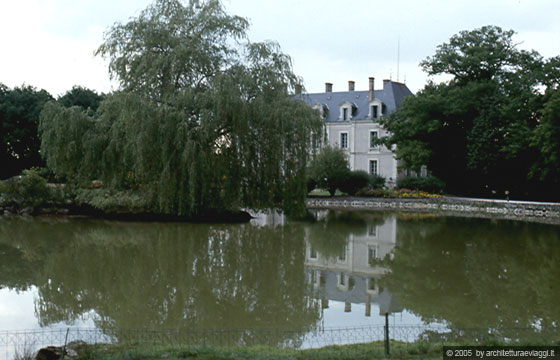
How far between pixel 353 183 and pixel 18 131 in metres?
22.8

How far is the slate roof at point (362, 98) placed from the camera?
151 feet

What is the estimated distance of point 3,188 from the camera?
2339 cm

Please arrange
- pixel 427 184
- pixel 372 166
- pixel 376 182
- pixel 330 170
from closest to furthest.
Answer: pixel 330 170 → pixel 427 184 → pixel 376 182 → pixel 372 166

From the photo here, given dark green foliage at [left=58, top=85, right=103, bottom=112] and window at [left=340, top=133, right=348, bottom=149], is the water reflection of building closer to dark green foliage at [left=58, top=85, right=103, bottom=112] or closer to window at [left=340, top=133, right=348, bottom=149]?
dark green foliage at [left=58, top=85, right=103, bottom=112]

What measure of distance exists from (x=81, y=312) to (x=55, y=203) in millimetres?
16589

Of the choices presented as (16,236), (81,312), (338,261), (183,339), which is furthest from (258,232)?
(183,339)

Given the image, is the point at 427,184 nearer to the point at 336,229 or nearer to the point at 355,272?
the point at 336,229

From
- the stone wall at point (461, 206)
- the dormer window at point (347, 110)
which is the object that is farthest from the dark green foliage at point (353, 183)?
the dormer window at point (347, 110)

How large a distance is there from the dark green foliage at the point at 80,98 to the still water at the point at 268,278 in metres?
20.2

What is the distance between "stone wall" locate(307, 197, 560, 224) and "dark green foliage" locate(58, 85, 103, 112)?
16973mm

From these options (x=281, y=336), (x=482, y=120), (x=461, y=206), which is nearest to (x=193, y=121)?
(x=281, y=336)

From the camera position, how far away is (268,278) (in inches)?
449

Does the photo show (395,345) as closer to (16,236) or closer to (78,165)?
(16,236)

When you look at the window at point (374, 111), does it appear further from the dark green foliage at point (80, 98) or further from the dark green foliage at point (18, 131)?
the dark green foliage at point (18, 131)
